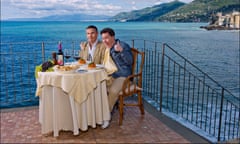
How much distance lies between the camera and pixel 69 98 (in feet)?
10.4

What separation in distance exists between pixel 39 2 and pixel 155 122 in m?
30.7

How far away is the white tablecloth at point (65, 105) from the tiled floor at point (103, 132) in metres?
0.11

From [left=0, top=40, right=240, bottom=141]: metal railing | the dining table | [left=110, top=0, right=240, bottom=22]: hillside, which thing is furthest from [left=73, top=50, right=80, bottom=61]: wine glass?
[left=110, top=0, right=240, bottom=22]: hillside

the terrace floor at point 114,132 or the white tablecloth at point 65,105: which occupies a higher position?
the white tablecloth at point 65,105

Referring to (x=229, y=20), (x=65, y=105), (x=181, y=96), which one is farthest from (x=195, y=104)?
(x=229, y=20)

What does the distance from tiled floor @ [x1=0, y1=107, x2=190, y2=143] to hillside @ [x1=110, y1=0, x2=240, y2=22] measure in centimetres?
6103

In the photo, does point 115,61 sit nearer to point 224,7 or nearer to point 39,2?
point 39,2

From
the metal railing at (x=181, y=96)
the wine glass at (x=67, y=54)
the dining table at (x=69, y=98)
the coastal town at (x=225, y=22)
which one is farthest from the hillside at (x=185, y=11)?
the dining table at (x=69, y=98)

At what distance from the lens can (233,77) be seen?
14305 millimetres

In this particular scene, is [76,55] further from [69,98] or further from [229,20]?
[229,20]

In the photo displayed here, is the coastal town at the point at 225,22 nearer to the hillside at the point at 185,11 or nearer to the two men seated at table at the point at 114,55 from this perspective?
the hillside at the point at 185,11

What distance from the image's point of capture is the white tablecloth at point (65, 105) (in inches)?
122

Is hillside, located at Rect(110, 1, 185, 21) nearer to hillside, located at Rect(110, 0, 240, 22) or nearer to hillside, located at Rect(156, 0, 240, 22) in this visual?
hillside, located at Rect(110, 0, 240, 22)

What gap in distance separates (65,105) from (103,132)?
25.3 inches
